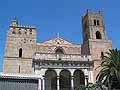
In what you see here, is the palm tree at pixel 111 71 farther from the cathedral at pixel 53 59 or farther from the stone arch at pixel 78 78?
the stone arch at pixel 78 78

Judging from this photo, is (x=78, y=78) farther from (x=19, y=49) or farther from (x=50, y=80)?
(x=19, y=49)

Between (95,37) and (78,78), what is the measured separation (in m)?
7.14

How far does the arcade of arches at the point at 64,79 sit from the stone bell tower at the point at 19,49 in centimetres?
323

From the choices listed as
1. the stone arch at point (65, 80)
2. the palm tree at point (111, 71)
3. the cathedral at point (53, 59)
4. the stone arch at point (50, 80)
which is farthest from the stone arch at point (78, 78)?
the palm tree at point (111, 71)

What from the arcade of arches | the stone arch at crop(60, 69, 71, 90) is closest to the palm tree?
the arcade of arches

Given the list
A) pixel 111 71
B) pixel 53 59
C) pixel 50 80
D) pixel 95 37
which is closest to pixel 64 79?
pixel 50 80

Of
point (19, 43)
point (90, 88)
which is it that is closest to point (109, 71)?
point (90, 88)

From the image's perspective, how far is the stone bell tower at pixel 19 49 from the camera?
39.1 metres

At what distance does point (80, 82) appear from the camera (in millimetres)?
40844

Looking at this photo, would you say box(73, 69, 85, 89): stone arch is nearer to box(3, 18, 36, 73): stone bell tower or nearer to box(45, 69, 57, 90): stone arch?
box(45, 69, 57, 90): stone arch

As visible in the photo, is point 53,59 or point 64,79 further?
point 64,79

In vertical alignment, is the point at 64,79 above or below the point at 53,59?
below

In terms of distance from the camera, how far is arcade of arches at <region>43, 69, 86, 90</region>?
128 ft

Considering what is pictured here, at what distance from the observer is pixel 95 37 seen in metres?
43.9
